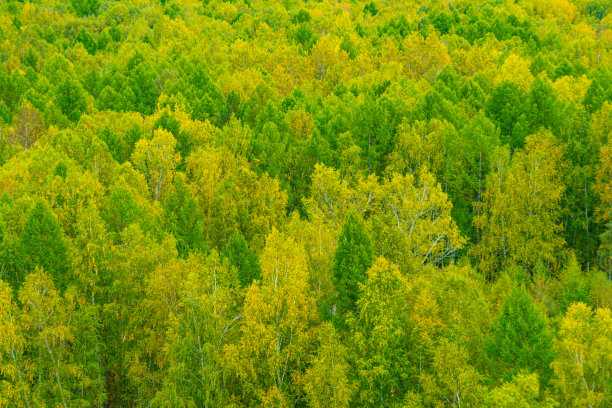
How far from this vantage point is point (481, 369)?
38938mm

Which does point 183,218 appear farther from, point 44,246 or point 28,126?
point 28,126

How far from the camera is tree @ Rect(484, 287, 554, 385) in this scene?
114 ft

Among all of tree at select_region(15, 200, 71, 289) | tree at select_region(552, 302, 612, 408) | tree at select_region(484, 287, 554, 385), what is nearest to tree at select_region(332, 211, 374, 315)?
tree at select_region(484, 287, 554, 385)

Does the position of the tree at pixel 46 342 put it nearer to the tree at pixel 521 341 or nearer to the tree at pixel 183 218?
the tree at pixel 183 218

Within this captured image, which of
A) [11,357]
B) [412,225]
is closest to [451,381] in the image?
[412,225]

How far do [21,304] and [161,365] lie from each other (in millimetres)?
11473

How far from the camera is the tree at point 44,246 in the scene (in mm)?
45531

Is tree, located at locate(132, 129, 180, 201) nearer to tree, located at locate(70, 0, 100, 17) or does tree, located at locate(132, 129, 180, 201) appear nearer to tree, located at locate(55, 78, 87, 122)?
tree, located at locate(55, 78, 87, 122)

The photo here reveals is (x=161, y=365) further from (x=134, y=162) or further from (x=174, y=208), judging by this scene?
(x=134, y=162)

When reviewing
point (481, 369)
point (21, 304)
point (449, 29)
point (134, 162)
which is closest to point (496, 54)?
point (449, 29)

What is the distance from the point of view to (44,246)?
1799 inches

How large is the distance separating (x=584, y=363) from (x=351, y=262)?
15.2 m

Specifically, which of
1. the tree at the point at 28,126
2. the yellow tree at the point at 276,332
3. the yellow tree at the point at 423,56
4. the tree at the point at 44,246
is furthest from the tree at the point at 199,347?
the yellow tree at the point at 423,56

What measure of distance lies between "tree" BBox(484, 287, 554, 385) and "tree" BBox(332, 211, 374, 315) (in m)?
9.61
